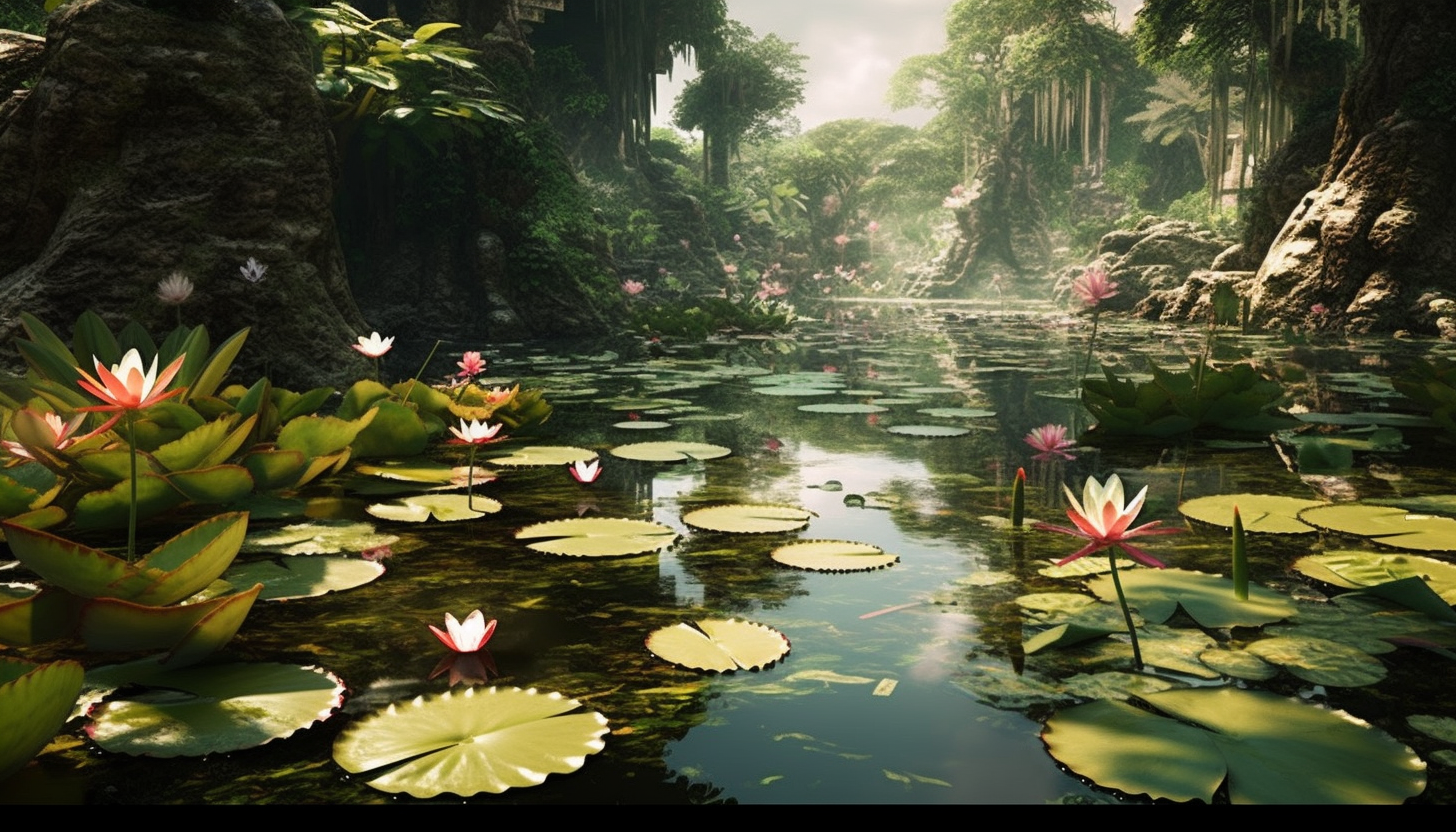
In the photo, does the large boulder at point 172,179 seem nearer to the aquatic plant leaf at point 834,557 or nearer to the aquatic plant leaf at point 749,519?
the aquatic plant leaf at point 749,519

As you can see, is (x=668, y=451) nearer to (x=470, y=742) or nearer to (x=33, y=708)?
(x=470, y=742)

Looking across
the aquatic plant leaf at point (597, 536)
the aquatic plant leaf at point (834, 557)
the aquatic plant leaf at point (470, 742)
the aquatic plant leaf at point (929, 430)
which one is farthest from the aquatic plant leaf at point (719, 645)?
the aquatic plant leaf at point (929, 430)

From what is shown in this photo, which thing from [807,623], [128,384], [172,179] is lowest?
[807,623]

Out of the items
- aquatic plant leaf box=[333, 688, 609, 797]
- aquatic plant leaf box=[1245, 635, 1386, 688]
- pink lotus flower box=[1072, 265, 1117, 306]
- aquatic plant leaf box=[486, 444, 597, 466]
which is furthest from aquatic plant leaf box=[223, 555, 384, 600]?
pink lotus flower box=[1072, 265, 1117, 306]

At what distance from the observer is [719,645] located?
51.7 inches

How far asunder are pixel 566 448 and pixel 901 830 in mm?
2348

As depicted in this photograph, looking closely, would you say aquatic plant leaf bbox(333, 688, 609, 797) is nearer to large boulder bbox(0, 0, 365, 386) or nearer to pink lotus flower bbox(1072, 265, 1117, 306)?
pink lotus flower bbox(1072, 265, 1117, 306)

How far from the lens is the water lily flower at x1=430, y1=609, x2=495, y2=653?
3.94 feet

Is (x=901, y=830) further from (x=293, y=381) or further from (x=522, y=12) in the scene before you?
(x=522, y=12)

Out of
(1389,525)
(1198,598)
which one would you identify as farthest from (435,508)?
(1389,525)

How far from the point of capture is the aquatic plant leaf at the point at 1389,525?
177 centimetres

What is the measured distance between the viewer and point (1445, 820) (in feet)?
2.77

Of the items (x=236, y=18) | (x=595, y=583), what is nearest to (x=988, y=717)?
(x=595, y=583)

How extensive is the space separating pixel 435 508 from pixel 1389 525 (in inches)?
83.9
